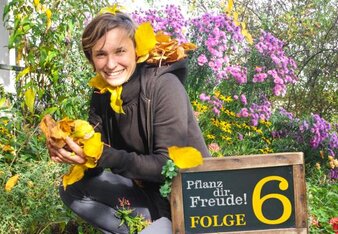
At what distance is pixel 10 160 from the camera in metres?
3.69

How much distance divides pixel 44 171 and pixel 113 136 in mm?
1059

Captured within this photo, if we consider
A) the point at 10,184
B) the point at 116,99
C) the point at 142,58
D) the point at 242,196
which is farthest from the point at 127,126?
the point at 10,184

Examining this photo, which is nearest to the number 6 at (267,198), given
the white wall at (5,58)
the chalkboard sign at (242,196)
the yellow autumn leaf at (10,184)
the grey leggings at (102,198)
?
the chalkboard sign at (242,196)

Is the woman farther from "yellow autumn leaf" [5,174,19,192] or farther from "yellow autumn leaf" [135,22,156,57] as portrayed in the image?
"yellow autumn leaf" [5,174,19,192]

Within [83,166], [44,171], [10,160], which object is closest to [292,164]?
[83,166]

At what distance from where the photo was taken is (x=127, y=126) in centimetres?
232

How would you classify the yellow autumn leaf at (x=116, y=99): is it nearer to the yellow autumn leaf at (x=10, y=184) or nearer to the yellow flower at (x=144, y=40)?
the yellow flower at (x=144, y=40)

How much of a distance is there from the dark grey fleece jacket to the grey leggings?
0.10 metres

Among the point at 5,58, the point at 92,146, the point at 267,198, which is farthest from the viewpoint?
the point at 5,58

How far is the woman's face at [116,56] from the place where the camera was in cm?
226

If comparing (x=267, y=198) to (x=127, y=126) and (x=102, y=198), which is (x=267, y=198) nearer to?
(x=127, y=126)

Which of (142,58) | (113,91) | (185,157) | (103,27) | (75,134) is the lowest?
(185,157)

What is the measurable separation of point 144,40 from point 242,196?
2.13 ft

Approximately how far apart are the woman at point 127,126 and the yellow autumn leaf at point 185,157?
0.18 ft
